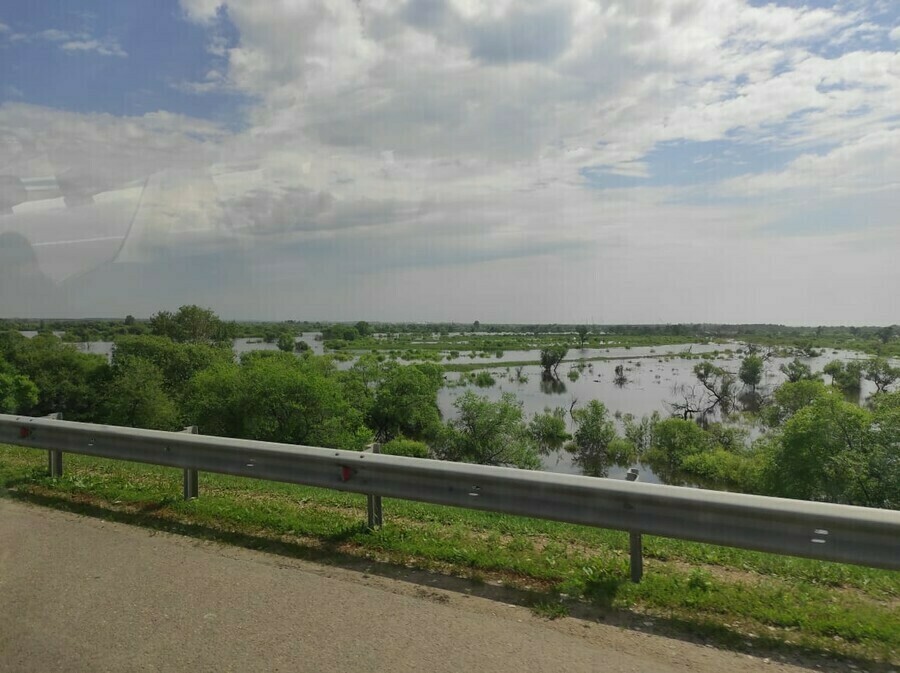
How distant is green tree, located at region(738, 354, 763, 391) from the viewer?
6103cm

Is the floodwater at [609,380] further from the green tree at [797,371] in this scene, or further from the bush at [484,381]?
the green tree at [797,371]

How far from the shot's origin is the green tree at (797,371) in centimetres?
5253

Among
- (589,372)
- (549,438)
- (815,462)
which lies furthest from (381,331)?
(815,462)

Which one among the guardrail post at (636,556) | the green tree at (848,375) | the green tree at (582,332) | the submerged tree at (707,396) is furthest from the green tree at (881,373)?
the green tree at (582,332)

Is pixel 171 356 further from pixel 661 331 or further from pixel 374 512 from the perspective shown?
pixel 661 331

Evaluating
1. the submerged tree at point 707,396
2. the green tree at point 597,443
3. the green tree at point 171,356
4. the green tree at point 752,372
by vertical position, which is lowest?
the green tree at point 597,443

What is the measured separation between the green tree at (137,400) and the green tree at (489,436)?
21.7 m

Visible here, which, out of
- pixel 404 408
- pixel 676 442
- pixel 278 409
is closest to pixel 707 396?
pixel 676 442

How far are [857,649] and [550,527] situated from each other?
2.77 meters

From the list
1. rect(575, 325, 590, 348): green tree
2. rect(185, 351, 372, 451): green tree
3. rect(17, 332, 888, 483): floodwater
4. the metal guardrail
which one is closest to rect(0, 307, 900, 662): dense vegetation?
rect(185, 351, 372, 451): green tree

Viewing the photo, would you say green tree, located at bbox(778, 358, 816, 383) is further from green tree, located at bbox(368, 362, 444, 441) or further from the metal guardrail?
the metal guardrail

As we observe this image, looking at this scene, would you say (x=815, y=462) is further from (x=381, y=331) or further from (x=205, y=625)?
(x=381, y=331)

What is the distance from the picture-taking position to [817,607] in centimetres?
367

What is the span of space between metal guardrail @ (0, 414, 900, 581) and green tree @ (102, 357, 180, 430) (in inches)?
1752
